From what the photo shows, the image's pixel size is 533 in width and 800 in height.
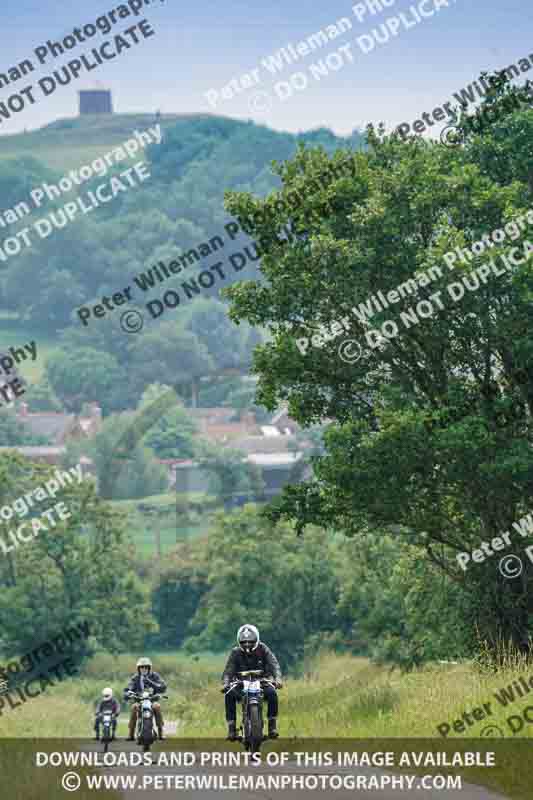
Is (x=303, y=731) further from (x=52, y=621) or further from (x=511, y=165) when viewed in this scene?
(x=52, y=621)

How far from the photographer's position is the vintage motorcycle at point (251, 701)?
14.8 m

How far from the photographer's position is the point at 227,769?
52.6ft

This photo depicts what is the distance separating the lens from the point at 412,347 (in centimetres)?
3008

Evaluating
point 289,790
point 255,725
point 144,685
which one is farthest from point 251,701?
point 144,685

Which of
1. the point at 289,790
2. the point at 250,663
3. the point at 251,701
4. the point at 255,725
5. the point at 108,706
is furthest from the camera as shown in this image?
the point at 108,706

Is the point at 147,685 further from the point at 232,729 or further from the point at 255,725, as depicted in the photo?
the point at 255,725

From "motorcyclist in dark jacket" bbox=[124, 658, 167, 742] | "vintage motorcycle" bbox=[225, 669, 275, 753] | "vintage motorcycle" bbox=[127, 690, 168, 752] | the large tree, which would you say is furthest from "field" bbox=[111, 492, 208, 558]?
"vintage motorcycle" bbox=[225, 669, 275, 753]

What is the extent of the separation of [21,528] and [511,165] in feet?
278

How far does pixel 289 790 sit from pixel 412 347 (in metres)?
16.4

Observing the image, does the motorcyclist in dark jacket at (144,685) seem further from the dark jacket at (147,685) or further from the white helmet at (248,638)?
the white helmet at (248,638)

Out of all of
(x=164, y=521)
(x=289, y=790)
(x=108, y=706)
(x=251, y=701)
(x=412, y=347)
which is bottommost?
(x=289, y=790)

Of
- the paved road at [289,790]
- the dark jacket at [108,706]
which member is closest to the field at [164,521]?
the dark jacket at [108,706]

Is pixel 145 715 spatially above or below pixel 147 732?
above

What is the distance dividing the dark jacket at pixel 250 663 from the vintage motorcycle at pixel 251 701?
0.07 meters
